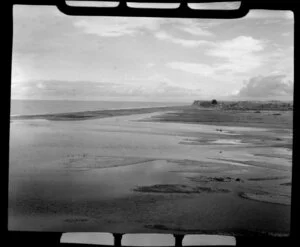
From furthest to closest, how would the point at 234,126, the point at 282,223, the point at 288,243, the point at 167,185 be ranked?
the point at 234,126 → the point at 167,185 → the point at 282,223 → the point at 288,243

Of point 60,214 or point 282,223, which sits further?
point 60,214

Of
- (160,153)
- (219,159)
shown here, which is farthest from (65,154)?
(219,159)

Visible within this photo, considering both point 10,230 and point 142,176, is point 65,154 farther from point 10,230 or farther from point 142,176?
point 10,230

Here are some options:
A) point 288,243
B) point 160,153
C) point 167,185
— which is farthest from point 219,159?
point 288,243

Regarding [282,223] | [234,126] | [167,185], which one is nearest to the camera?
[282,223]

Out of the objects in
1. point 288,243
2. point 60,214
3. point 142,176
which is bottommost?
point 60,214

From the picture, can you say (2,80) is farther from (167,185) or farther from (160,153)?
(160,153)

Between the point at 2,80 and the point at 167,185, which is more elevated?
the point at 2,80
